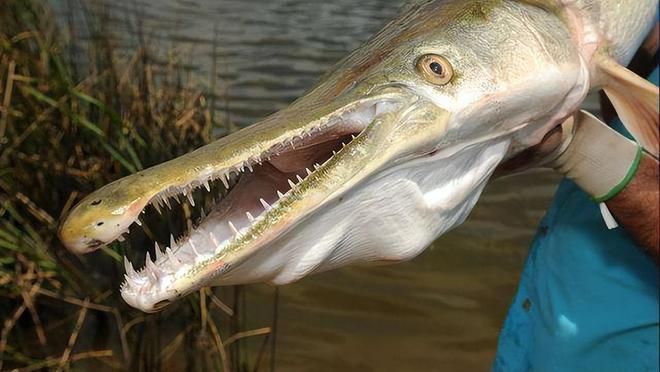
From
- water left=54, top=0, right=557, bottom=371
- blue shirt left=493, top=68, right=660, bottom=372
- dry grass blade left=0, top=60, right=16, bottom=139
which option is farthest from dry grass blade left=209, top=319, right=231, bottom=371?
blue shirt left=493, top=68, right=660, bottom=372

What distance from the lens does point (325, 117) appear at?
3.87 feet

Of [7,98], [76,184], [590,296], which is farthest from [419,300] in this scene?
[590,296]

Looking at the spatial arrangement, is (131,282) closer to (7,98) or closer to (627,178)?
(627,178)

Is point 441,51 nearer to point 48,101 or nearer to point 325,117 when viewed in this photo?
point 325,117

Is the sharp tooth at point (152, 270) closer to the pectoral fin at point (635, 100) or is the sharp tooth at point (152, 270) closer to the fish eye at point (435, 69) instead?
the fish eye at point (435, 69)

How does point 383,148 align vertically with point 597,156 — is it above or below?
above

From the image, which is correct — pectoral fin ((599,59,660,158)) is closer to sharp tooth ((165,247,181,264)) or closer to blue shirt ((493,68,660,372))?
blue shirt ((493,68,660,372))

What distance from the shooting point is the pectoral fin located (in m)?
1.42

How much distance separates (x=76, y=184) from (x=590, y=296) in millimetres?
2313

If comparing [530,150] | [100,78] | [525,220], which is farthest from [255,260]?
[525,220]

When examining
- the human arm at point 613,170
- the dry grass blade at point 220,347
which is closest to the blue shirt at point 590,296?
the human arm at point 613,170

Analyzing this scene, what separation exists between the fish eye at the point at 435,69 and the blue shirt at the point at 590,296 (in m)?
0.67

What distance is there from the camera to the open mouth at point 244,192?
108 centimetres

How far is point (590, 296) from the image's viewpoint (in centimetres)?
175
